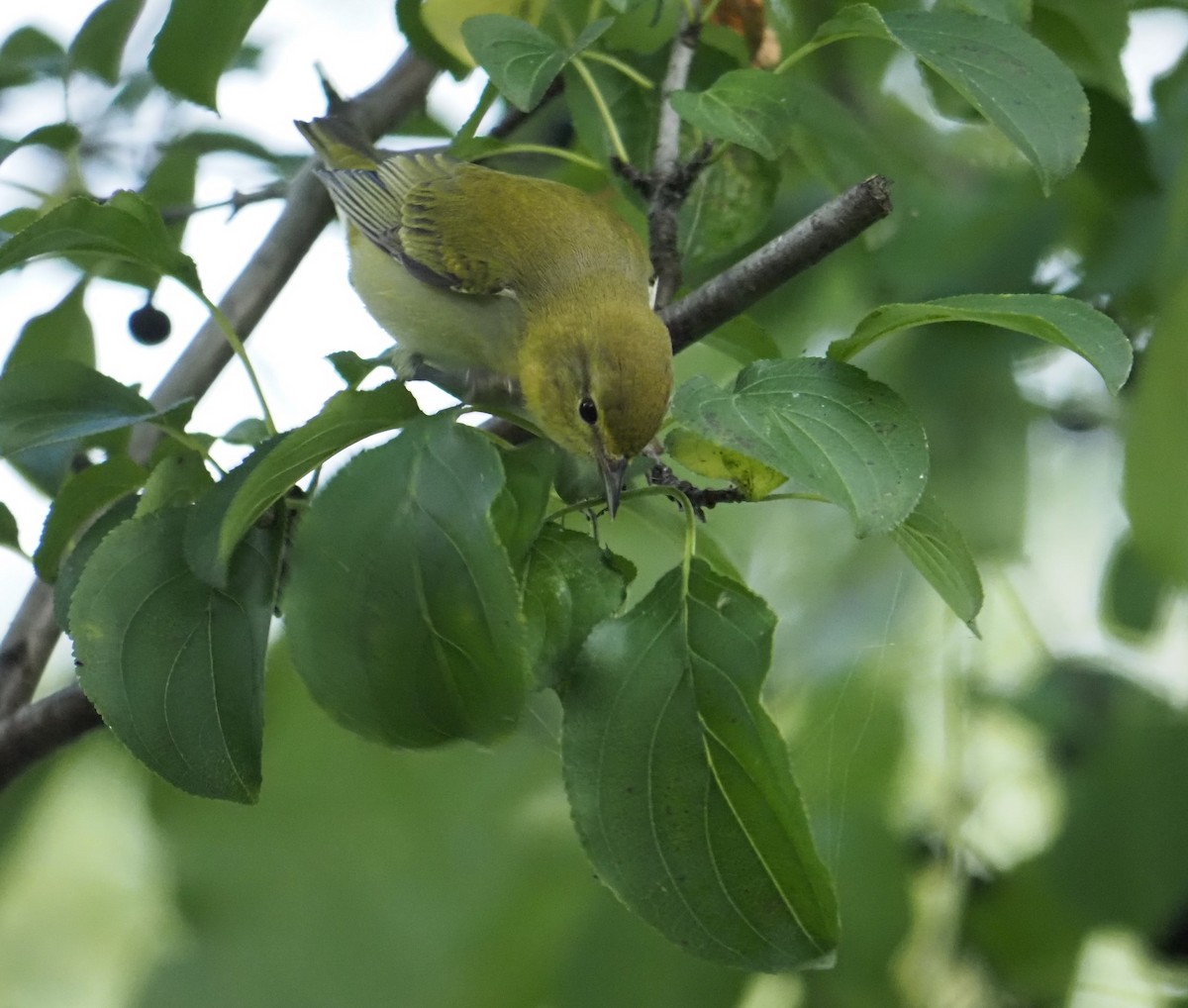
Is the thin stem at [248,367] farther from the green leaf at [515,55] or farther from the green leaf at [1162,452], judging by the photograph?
the green leaf at [1162,452]

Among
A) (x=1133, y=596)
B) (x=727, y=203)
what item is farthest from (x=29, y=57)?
(x=1133, y=596)

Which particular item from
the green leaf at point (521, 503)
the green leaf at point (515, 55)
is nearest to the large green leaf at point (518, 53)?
the green leaf at point (515, 55)

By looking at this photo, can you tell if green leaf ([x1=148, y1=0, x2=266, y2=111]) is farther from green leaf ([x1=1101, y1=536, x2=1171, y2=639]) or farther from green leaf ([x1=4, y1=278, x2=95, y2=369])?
green leaf ([x1=1101, y1=536, x2=1171, y2=639])

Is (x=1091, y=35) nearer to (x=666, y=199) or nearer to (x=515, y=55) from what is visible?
(x=666, y=199)

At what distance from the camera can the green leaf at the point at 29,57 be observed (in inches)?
109

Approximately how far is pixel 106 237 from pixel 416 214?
1.51m

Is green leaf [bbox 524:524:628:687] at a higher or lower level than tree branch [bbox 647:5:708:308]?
lower

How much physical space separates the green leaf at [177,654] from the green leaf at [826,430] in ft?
1.86

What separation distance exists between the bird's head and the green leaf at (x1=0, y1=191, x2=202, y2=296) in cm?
60

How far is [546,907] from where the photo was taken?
9.47ft

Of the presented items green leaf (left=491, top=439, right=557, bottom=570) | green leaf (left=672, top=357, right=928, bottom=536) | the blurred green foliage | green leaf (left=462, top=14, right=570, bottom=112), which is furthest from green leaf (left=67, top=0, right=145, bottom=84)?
green leaf (left=672, top=357, right=928, bottom=536)

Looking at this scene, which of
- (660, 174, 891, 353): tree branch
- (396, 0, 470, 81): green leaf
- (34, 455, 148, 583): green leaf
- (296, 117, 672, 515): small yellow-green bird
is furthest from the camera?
(296, 117, 672, 515): small yellow-green bird

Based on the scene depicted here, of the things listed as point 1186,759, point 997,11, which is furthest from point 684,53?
point 1186,759

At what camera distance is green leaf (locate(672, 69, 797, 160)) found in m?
1.70
